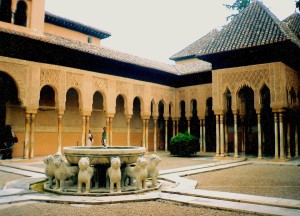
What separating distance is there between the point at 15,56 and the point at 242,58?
1172 cm

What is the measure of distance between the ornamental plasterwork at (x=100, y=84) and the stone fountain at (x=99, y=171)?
10.5 metres

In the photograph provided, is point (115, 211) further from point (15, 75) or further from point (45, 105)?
point (45, 105)

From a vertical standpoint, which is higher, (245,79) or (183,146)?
(245,79)

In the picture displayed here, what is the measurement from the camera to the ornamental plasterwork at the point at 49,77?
49.4ft

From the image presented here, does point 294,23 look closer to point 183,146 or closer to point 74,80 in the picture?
point 183,146

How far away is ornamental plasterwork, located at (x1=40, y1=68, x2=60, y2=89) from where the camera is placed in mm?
15062

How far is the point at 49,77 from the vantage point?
50.3ft

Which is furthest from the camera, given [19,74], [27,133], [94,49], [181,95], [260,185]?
[181,95]

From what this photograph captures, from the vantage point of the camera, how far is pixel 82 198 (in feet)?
20.2

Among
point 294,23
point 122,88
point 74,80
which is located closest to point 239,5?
point 294,23

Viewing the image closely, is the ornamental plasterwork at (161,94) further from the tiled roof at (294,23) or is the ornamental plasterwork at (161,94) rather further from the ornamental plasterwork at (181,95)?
the tiled roof at (294,23)

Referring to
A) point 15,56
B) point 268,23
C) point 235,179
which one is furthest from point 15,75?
point 268,23

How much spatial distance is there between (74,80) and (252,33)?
10.1m

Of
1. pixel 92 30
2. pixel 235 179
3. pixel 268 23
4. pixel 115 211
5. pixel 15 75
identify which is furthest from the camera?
pixel 92 30
